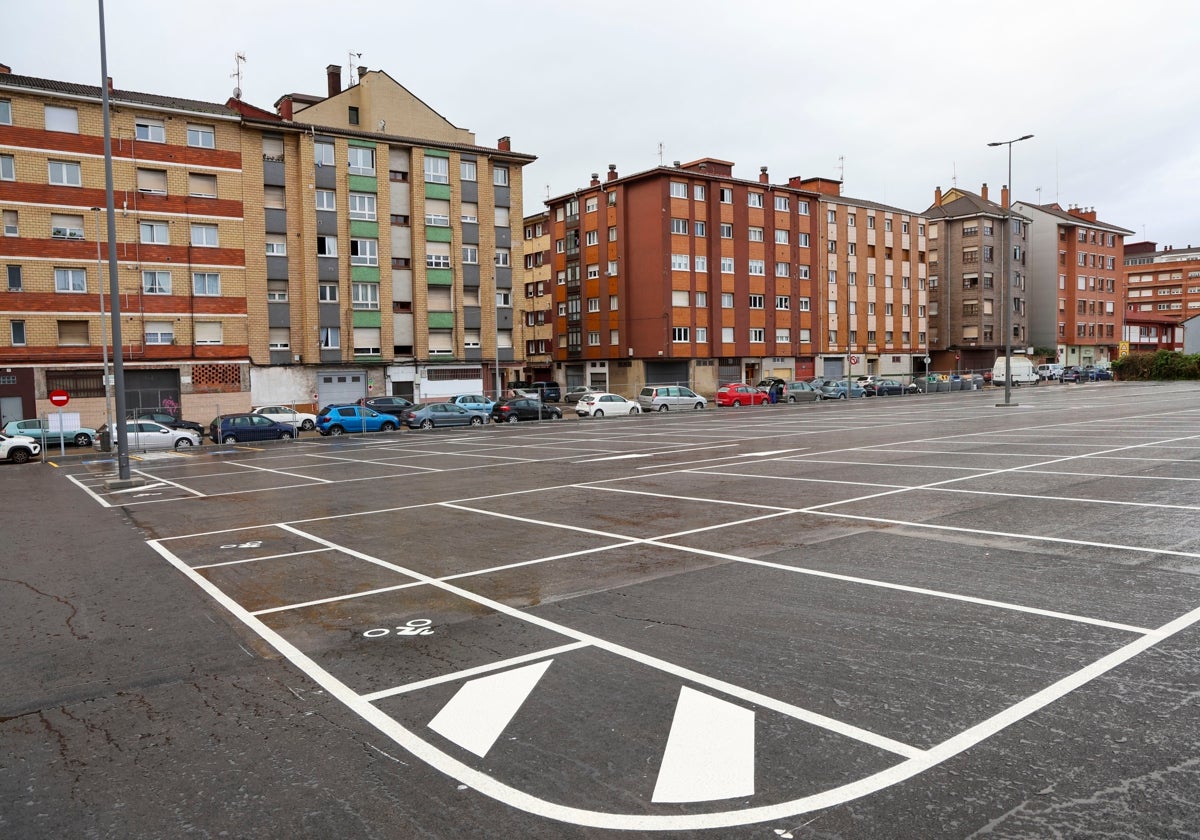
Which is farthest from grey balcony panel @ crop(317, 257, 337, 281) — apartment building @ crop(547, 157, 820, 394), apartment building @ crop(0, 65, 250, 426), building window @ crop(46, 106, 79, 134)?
apartment building @ crop(547, 157, 820, 394)

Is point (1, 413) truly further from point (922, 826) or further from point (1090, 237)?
point (1090, 237)


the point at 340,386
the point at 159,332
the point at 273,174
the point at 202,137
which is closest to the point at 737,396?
the point at 340,386

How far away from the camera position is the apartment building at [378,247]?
4606 cm

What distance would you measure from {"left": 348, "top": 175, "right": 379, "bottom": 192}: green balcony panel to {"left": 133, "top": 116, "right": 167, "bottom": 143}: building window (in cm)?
956

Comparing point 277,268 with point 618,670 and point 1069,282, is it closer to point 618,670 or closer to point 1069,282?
point 618,670

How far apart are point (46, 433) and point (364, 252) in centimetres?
2176

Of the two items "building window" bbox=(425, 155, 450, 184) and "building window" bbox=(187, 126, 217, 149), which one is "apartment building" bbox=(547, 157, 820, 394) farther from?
"building window" bbox=(187, 126, 217, 149)

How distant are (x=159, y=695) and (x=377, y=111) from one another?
162 feet

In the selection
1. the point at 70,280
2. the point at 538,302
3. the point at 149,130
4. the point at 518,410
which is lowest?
the point at 518,410

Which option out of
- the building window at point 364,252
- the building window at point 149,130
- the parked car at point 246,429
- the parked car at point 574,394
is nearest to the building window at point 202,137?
the building window at point 149,130

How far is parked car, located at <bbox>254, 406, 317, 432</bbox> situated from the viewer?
3778cm

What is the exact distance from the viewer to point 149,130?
42219 mm

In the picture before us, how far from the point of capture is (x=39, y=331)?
130 ft

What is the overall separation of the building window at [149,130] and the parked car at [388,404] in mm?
17177
